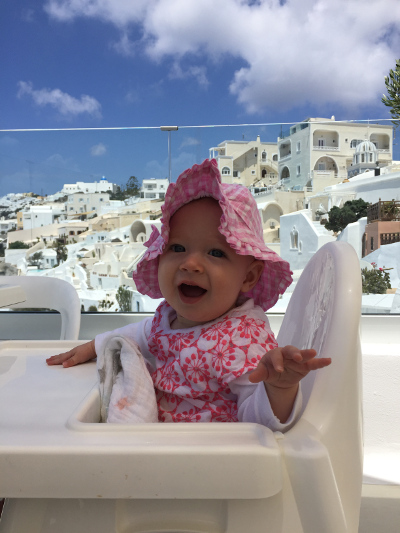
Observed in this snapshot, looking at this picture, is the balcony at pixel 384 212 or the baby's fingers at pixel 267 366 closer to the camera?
the baby's fingers at pixel 267 366

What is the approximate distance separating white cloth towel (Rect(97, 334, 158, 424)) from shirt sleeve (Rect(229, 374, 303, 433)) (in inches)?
5.0

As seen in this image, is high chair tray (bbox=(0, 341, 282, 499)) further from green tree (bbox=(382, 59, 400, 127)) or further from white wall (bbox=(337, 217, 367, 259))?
green tree (bbox=(382, 59, 400, 127))

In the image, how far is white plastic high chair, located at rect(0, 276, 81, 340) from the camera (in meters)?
1.44

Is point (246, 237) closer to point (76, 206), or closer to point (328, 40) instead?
point (76, 206)

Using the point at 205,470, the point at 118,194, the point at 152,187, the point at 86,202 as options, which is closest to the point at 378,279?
the point at 152,187

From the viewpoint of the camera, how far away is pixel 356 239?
2.22 metres

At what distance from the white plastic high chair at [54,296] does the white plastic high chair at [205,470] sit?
2.93ft

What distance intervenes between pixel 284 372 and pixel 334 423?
72 millimetres

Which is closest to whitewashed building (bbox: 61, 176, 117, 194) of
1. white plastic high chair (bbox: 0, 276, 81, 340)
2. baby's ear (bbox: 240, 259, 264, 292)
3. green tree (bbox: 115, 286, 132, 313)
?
green tree (bbox: 115, 286, 132, 313)

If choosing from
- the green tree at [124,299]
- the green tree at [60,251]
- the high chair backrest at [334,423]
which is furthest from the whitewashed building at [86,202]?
the high chair backrest at [334,423]

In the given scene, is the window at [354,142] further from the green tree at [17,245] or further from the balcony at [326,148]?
the green tree at [17,245]

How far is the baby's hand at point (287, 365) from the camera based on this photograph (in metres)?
0.47

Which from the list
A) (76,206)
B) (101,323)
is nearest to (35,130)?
(76,206)

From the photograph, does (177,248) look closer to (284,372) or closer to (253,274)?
(253,274)
